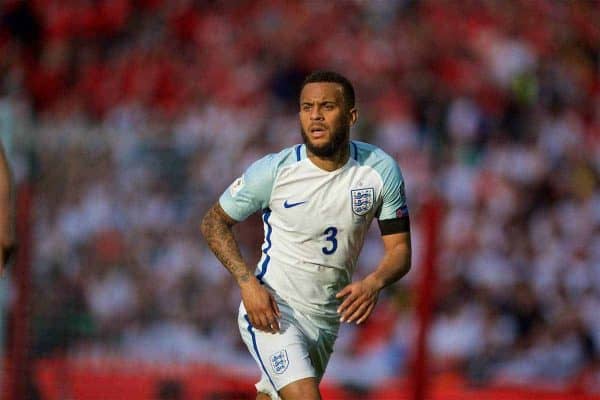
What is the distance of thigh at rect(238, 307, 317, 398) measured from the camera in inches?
208

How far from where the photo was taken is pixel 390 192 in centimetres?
542

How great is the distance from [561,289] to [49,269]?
4332mm

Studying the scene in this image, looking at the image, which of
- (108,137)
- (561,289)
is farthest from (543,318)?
(108,137)

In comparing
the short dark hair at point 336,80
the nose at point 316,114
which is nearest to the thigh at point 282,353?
the nose at point 316,114

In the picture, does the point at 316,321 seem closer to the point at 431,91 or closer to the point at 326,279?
the point at 326,279

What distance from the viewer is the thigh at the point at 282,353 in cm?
528

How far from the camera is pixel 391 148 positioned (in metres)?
10.6

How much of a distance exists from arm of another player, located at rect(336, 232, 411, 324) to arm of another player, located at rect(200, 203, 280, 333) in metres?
0.37

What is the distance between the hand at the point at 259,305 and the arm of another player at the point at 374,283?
1.16 feet

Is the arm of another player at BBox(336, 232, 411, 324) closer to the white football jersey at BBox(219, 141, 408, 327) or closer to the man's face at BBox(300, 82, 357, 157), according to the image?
the white football jersey at BBox(219, 141, 408, 327)

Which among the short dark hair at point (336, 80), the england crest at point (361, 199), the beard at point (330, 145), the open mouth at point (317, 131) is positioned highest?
the short dark hair at point (336, 80)

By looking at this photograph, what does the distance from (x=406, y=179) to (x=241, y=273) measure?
4.98 m

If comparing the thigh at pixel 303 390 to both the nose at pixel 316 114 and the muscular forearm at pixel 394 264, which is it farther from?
the nose at pixel 316 114

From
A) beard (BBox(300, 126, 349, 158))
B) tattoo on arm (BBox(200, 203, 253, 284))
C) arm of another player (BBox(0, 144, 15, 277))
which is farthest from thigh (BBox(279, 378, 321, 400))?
arm of another player (BBox(0, 144, 15, 277))
